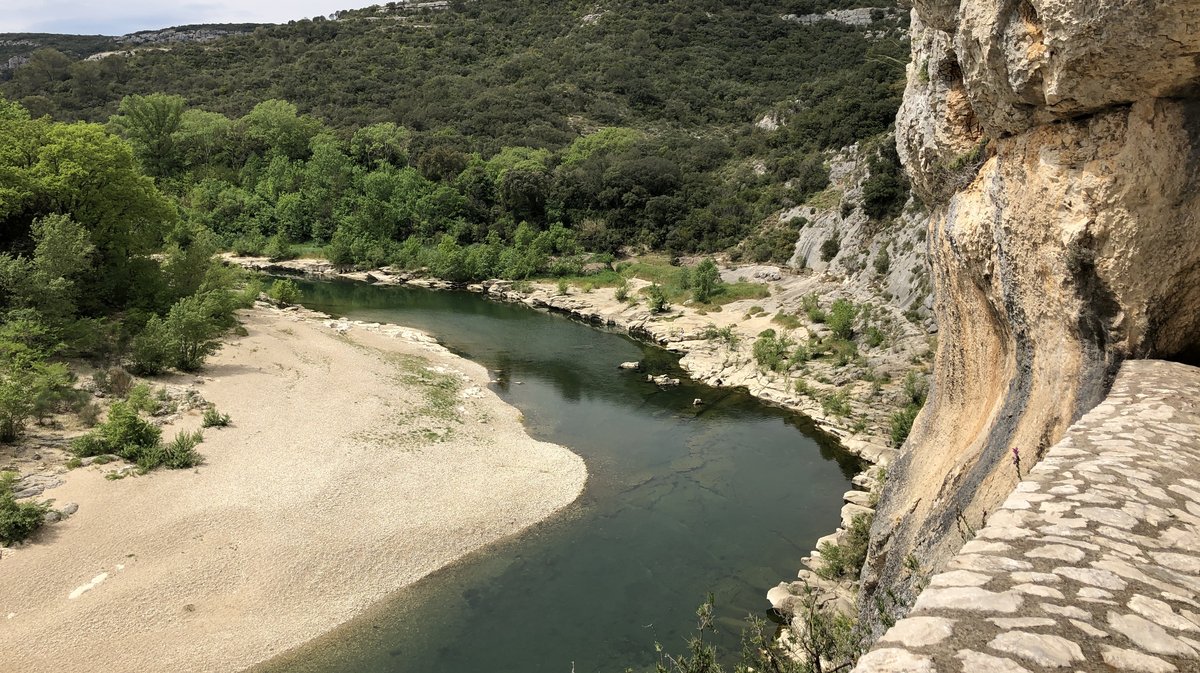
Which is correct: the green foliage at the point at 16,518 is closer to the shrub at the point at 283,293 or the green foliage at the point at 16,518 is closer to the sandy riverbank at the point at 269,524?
the sandy riverbank at the point at 269,524

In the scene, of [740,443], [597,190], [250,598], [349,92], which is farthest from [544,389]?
[349,92]

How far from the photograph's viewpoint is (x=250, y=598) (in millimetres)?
14477

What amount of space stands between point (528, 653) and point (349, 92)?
301ft

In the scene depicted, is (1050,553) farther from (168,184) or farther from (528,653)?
(168,184)

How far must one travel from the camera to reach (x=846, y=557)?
51.0 feet

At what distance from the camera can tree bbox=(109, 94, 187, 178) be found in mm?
68750

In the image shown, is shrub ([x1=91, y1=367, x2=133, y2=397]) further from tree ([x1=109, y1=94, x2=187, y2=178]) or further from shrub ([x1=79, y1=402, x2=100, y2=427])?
tree ([x1=109, y1=94, x2=187, y2=178])

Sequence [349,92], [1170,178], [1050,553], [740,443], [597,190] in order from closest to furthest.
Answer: [1050,553] < [1170,178] < [740,443] < [597,190] < [349,92]

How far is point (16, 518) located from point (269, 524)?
15.6 ft

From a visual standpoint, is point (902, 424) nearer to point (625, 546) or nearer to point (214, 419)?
point (625, 546)

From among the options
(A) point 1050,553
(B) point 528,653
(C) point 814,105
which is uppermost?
(C) point 814,105

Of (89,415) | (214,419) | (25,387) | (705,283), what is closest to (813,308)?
(705,283)

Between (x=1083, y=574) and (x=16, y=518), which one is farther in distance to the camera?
(x=16, y=518)

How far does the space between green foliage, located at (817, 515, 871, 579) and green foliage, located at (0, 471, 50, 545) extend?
657 inches
